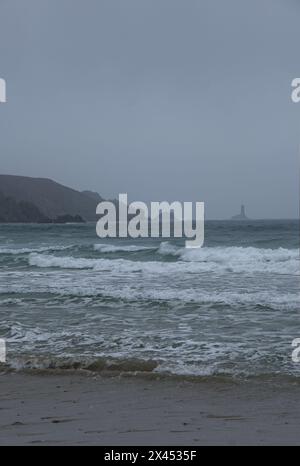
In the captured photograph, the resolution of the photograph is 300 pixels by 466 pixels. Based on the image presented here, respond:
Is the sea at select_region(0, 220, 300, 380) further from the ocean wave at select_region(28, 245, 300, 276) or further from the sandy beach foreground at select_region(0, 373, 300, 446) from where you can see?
the ocean wave at select_region(28, 245, 300, 276)

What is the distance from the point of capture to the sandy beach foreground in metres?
3.94

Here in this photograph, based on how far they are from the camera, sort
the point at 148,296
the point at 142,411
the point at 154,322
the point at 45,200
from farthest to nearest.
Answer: the point at 45,200
the point at 148,296
the point at 154,322
the point at 142,411

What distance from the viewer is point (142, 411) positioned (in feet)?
15.9

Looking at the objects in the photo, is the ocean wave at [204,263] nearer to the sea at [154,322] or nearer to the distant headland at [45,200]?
the sea at [154,322]

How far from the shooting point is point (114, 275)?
18.6m

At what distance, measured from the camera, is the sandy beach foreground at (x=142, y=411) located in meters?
3.94

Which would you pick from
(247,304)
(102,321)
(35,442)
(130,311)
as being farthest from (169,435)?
(247,304)

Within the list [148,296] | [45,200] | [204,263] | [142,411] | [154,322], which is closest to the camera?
[142,411]

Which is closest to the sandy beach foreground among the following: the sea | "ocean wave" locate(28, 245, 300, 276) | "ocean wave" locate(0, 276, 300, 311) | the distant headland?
the sea

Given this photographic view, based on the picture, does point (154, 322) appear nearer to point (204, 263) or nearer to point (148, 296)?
point (148, 296)

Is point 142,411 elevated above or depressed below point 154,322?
above

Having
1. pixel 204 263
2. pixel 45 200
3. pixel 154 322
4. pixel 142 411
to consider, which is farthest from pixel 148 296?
pixel 45 200

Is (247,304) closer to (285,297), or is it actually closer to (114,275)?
(285,297)
